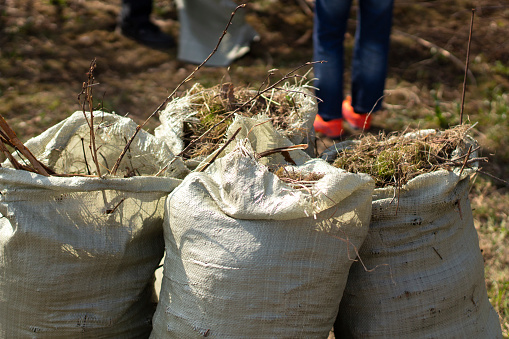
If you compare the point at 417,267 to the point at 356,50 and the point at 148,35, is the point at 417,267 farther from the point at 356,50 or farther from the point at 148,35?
the point at 148,35

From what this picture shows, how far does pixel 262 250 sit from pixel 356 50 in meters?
2.24

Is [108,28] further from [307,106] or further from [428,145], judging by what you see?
[428,145]

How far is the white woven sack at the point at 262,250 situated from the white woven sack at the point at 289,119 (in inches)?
16.5

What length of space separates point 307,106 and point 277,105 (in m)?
0.13

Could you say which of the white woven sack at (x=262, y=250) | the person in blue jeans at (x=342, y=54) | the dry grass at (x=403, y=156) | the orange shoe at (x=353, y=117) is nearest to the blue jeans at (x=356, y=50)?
the person in blue jeans at (x=342, y=54)

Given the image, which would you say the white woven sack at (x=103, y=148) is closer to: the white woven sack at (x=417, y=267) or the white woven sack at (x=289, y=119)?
the white woven sack at (x=289, y=119)

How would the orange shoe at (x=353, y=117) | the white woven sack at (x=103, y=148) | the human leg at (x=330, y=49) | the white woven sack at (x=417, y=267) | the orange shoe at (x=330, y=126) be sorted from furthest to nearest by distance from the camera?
the orange shoe at (x=353, y=117), the orange shoe at (x=330, y=126), the human leg at (x=330, y=49), the white woven sack at (x=103, y=148), the white woven sack at (x=417, y=267)

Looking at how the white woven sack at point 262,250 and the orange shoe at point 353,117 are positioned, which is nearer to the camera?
the white woven sack at point 262,250

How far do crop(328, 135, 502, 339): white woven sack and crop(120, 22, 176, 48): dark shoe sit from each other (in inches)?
137

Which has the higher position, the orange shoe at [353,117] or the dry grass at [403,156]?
the dry grass at [403,156]

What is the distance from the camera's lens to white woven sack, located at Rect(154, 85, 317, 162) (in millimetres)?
1819

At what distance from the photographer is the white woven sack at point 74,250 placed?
4.71ft

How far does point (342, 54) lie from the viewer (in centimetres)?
319

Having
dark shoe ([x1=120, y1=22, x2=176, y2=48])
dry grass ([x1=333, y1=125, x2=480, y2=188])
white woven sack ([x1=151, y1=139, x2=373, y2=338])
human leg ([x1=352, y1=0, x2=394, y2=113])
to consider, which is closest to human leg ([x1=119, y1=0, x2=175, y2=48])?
dark shoe ([x1=120, y1=22, x2=176, y2=48])
